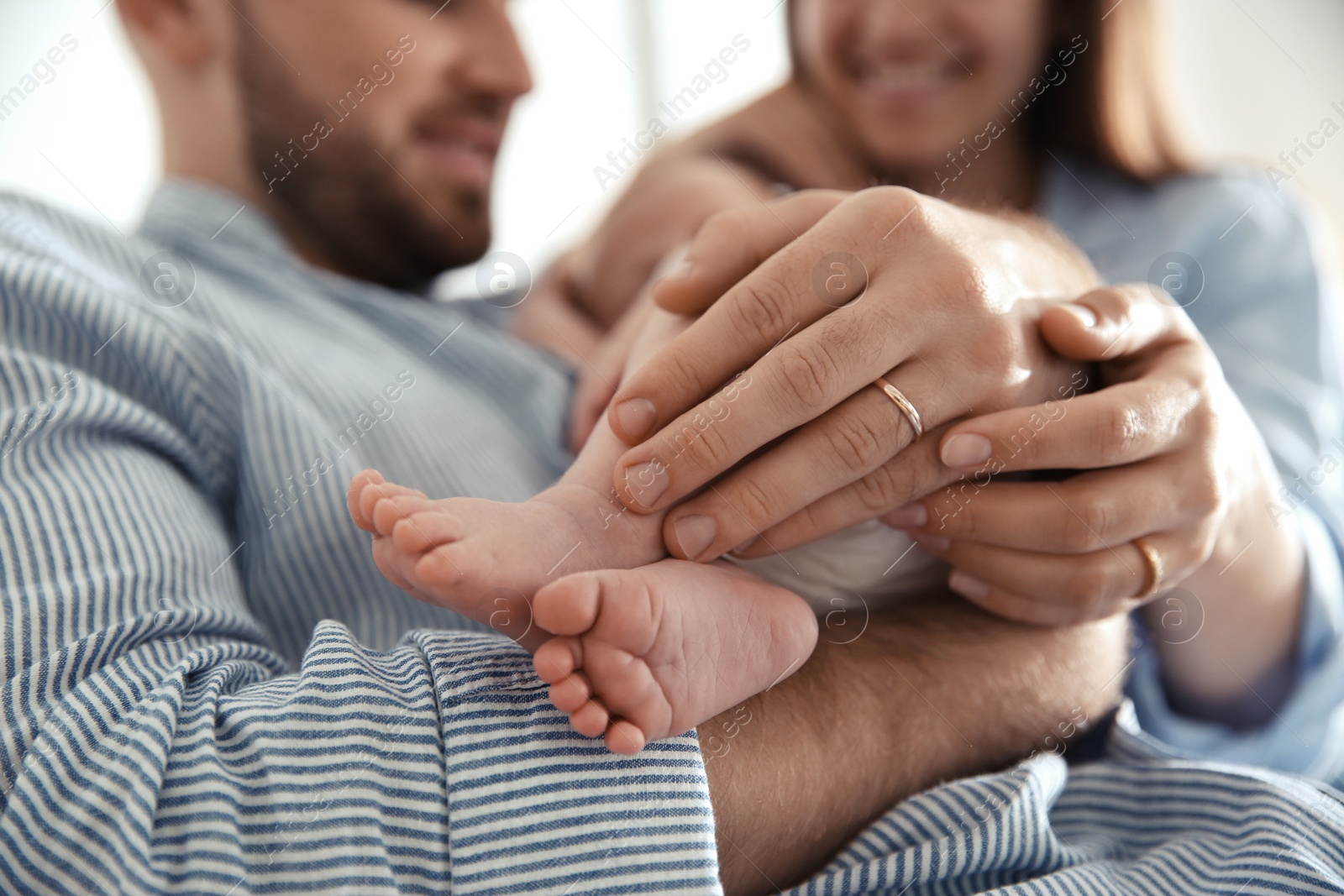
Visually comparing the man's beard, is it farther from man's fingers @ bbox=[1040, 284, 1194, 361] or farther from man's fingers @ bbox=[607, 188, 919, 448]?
man's fingers @ bbox=[1040, 284, 1194, 361]

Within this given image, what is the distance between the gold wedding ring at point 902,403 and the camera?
1.86 feet

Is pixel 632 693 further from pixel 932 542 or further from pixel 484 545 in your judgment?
pixel 932 542

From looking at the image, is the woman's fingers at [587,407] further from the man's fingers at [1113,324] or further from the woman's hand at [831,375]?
the man's fingers at [1113,324]

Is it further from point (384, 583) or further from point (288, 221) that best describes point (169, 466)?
point (288, 221)

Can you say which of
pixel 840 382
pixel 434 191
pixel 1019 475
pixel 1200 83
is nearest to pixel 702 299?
pixel 840 382

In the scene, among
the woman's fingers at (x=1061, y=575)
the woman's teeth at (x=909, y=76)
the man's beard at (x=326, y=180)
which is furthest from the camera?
the woman's teeth at (x=909, y=76)

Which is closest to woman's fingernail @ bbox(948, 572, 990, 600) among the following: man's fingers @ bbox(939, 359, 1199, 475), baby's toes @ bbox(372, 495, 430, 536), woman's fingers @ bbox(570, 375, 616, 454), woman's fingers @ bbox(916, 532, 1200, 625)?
woman's fingers @ bbox(916, 532, 1200, 625)

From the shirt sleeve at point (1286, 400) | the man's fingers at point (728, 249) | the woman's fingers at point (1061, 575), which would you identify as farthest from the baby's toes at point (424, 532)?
the shirt sleeve at point (1286, 400)

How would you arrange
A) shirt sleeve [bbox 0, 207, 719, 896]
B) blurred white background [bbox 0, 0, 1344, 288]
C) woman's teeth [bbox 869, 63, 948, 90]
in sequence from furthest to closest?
Result: blurred white background [bbox 0, 0, 1344, 288] < woman's teeth [bbox 869, 63, 948, 90] < shirt sleeve [bbox 0, 207, 719, 896]

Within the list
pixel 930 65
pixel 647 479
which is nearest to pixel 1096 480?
pixel 647 479

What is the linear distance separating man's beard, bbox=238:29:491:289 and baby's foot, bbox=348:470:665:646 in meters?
0.81

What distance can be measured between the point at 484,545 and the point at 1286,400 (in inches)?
38.2

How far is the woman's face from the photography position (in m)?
1.25

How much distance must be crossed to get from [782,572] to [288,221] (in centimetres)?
88
